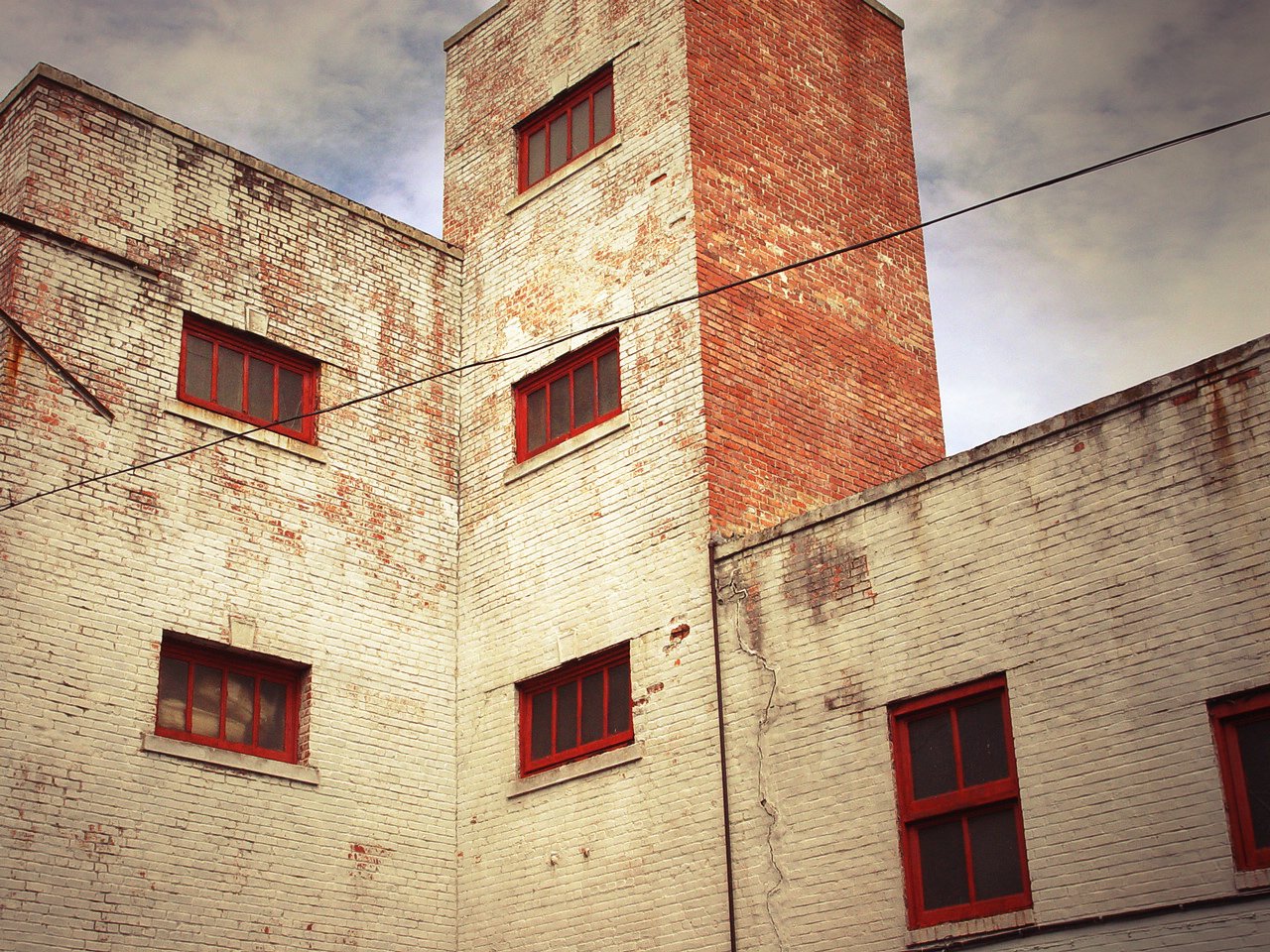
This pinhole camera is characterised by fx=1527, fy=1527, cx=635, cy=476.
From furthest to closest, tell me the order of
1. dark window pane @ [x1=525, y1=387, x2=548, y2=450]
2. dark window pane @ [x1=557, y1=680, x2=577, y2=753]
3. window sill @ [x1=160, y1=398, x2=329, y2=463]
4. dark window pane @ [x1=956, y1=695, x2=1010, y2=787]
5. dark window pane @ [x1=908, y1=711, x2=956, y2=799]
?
dark window pane @ [x1=525, y1=387, x2=548, y2=450] → window sill @ [x1=160, y1=398, x2=329, y2=463] → dark window pane @ [x1=557, y1=680, x2=577, y2=753] → dark window pane @ [x1=908, y1=711, x2=956, y2=799] → dark window pane @ [x1=956, y1=695, x2=1010, y2=787]

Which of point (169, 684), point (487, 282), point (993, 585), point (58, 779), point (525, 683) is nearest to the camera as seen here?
point (993, 585)

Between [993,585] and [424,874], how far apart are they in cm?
662

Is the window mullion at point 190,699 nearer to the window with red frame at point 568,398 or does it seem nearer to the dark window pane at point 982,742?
the window with red frame at point 568,398

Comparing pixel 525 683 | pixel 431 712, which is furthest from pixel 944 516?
pixel 431 712

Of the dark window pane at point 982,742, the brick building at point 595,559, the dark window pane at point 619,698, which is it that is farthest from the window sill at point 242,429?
the dark window pane at point 982,742

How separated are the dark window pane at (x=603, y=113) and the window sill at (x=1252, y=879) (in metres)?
10.8

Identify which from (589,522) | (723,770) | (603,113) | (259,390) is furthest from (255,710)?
(603,113)

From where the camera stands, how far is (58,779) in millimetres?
13000

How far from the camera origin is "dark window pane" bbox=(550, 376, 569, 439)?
16438mm

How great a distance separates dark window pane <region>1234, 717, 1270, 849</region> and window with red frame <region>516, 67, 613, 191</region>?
33.3ft

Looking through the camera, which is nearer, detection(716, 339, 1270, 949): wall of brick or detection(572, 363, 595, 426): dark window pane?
detection(716, 339, 1270, 949): wall of brick

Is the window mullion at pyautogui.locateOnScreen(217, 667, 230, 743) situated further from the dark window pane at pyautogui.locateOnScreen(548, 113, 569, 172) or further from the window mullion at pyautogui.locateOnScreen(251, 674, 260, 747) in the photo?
the dark window pane at pyautogui.locateOnScreen(548, 113, 569, 172)

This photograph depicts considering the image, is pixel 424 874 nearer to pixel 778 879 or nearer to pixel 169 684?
pixel 169 684

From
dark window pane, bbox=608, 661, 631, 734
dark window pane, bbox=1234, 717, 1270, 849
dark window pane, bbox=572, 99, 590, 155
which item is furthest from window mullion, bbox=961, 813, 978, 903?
dark window pane, bbox=572, 99, 590, 155
